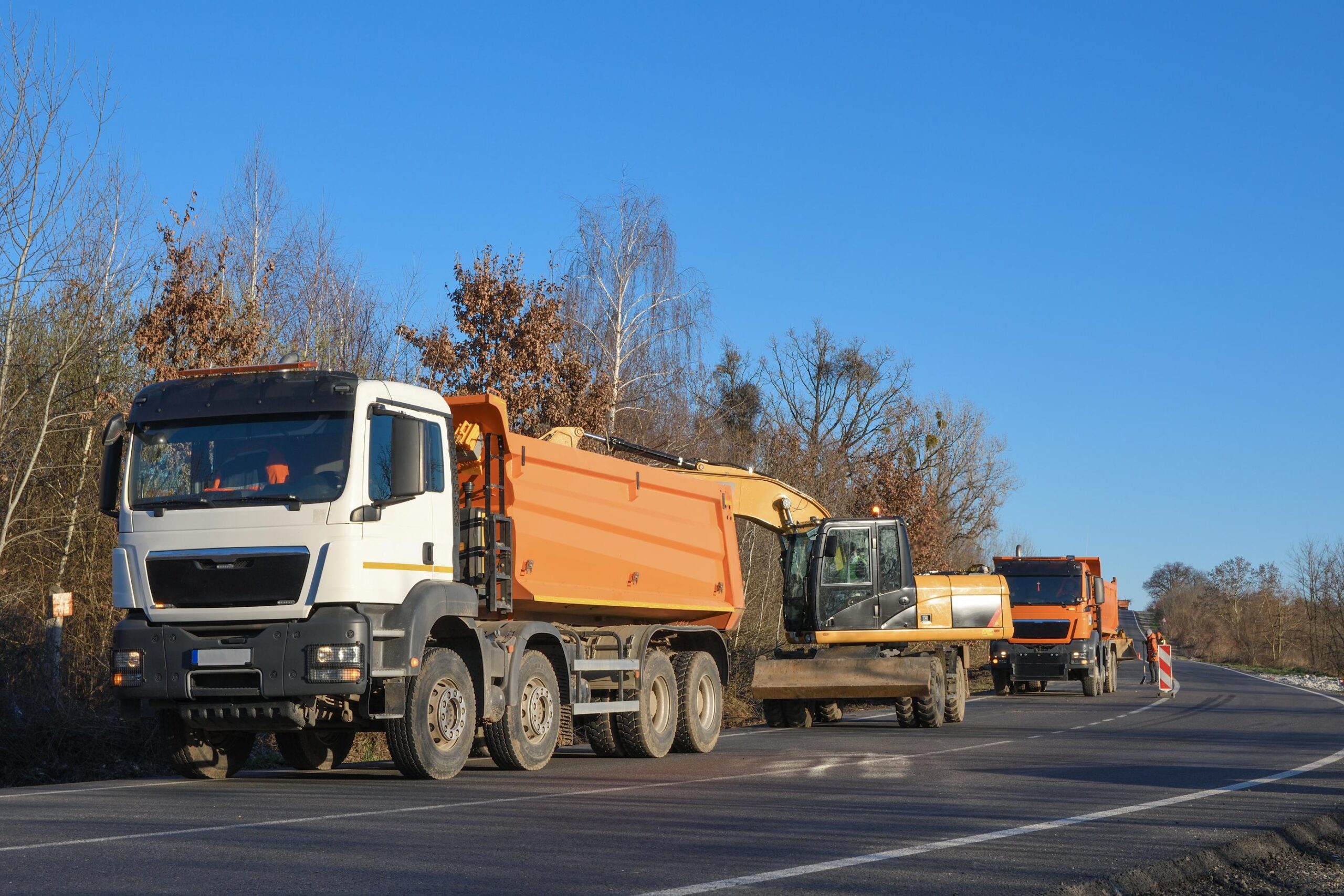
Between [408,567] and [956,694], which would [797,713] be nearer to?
[956,694]

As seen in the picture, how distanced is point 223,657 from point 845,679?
11.0 meters

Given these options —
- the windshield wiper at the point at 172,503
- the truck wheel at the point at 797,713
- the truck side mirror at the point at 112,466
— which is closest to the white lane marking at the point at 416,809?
the windshield wiper at the point at 172,503

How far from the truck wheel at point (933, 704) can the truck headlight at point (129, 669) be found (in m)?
12.3

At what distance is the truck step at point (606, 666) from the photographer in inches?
543

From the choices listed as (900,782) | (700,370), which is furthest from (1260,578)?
(900,782)

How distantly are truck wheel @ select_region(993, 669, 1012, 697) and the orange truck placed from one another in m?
0.03

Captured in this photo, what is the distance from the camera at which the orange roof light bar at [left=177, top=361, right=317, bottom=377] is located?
38.2 feet

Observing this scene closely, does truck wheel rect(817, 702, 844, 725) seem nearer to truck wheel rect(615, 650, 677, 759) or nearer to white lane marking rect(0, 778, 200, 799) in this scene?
truck wheel rect(615, 650, 677, 759)

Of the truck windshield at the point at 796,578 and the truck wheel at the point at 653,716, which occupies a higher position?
the truck windshield at the point at 796,578

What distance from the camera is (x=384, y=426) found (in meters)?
11.4

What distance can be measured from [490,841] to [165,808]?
9.55ft

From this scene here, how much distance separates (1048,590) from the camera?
32156 mm

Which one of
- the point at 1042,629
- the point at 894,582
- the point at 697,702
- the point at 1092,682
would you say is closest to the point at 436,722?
the point at 697,702

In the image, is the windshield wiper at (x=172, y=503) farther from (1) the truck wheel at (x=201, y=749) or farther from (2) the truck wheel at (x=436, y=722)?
(2) the truck wheel at (x=436, y=722)
